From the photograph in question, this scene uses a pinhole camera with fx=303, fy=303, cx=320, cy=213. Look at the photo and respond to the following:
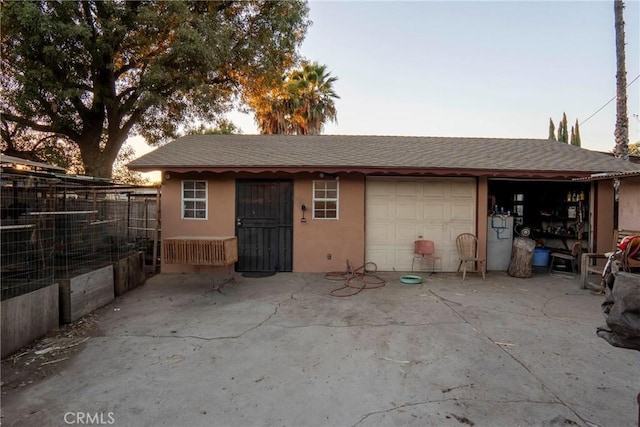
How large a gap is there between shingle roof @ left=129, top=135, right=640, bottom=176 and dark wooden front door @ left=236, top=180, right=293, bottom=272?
68 cm

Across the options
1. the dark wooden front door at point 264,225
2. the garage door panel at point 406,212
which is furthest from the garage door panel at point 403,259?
the dark wooden front door at point 264,225

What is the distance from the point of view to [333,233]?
7422mm

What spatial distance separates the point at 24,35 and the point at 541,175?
13.8 metres

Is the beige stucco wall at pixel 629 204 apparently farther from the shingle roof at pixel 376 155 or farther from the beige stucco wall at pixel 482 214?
the beige stucco wall at pixel 482 214

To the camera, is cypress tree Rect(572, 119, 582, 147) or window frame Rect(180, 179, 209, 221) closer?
window frame Rect(180, 179, 209, 221)

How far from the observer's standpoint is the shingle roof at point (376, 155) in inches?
273

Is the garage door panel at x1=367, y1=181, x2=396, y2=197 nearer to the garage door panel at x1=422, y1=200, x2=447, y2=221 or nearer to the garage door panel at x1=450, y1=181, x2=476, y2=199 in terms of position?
the garage door panel at x1=422, y1=200, x2=447, y2=221

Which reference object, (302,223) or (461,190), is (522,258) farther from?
(302,223)

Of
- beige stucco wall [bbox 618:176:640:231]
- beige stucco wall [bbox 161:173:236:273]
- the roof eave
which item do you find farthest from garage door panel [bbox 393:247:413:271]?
beige stucco wall [bbox 618:176:640:231]

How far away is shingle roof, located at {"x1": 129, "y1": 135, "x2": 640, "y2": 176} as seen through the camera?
6.92 m

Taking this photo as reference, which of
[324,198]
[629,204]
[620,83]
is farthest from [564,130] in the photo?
[324,198]

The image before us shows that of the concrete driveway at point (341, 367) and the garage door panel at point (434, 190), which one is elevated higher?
the garage door panel at point (434, 190)

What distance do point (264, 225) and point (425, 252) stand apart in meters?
3.91

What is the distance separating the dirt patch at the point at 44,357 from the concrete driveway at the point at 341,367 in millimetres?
145
